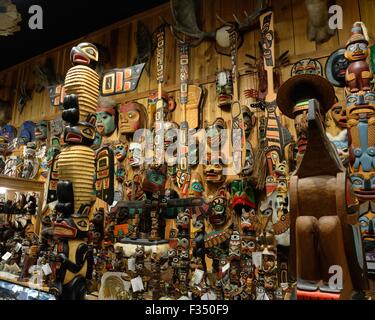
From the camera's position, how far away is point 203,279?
6.59 ft

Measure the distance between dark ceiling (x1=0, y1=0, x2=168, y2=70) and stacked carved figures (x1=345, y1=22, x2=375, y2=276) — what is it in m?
2.04

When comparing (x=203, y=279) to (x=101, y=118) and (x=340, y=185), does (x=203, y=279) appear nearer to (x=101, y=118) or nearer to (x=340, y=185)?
(x=340, y=185)

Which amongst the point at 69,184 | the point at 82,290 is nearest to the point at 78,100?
the point at 69,184

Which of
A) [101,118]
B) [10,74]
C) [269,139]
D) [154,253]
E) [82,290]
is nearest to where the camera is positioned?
[82,290]

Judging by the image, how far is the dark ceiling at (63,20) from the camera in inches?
116

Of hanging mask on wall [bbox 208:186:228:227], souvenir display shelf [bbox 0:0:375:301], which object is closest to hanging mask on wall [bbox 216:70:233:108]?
souvenir display shelf [bbox 0:0:375:301]

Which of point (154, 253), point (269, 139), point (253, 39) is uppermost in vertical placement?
point (253, 39)

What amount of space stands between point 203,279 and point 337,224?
3.48 feet

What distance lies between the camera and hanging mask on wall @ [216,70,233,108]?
2.61 metres

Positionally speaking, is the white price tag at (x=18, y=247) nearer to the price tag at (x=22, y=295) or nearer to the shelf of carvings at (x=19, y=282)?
the shelf of carvings at (x=19, y=282)

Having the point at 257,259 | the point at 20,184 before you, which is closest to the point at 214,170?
the point at 257,259

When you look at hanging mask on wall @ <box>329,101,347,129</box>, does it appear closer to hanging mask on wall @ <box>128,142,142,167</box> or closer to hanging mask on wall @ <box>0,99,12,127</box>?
hanging mask on wall @ <box>128,142,142,167</box>

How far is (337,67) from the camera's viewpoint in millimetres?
2209

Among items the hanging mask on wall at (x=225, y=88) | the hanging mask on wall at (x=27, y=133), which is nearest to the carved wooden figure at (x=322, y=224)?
the hanging mask on wall at (x=225, y=88)
